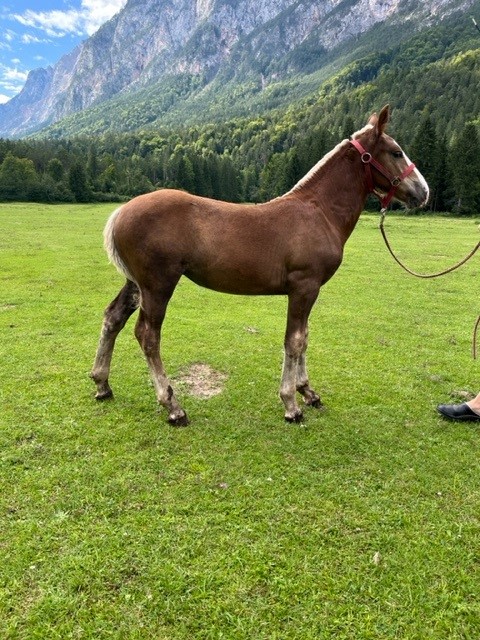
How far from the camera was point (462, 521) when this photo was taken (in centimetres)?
395

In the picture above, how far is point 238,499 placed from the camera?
414cm

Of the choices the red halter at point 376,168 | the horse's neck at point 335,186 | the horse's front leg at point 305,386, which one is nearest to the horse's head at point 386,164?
the red halter at point 376,168

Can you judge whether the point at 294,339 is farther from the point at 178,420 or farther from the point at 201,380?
the point at 201,380

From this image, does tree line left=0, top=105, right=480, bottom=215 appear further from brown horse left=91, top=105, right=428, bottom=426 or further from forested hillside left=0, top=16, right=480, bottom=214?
brown horse left=91, top=105, right=428, bottom=426

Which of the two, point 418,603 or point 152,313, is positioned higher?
point 152,313

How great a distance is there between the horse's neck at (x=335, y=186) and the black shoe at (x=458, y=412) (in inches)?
115

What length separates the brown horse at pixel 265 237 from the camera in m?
5.22

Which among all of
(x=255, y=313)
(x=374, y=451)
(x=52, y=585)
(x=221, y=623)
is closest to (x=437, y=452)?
(x=374, y=451)

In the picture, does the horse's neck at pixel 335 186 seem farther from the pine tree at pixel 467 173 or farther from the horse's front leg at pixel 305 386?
the pine tree at pixel 467 173

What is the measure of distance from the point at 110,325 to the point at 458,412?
16.1 ft

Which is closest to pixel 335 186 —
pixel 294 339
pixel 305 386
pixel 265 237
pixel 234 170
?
pixel 265 237

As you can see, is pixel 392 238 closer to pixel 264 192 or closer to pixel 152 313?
pixel 152 313

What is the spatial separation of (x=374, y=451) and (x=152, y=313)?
3.14 metres

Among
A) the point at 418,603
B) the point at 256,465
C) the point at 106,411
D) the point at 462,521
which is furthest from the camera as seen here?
the point at 106,411
